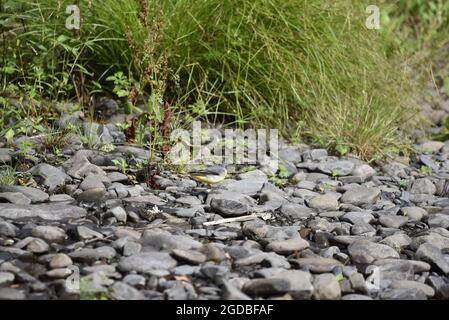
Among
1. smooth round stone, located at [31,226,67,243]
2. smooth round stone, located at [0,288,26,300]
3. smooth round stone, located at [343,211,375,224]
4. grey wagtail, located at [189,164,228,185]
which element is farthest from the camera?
grey wagtail, located at [189,164,228,185]

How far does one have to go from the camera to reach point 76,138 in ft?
11.8

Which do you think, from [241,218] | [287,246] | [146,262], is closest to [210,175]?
[241,218]

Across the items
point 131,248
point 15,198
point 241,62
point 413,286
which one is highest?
point 241,62

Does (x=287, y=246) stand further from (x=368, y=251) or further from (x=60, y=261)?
(x=60, y=261)

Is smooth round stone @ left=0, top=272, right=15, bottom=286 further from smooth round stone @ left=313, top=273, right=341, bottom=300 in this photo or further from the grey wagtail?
the grey wagtail

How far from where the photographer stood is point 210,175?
11.1 feet

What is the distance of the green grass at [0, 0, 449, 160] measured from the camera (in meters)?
4.10

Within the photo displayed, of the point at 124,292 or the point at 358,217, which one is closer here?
the point at 124,292

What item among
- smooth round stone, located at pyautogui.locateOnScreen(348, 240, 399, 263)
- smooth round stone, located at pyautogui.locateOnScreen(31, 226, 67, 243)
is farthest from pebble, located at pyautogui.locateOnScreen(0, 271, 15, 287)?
smooth round stone, located at pyautogui.locateOnScreen(348, 240, 399, 263)

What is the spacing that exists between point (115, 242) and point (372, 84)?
2417mm

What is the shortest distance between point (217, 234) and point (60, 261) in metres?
0.64

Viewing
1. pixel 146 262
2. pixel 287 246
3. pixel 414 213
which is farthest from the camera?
pixel 414 213

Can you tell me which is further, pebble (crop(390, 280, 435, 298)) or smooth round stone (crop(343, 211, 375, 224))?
smooth round stone (crop(343, 211, 375, 224))

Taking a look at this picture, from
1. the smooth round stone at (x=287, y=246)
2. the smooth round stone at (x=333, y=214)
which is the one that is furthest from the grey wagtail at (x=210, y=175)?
the smooth round stone at (x=287, y=246)
